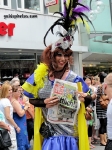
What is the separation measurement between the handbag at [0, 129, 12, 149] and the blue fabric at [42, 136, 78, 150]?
5.46 feet

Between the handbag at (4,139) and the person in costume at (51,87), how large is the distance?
1581mm

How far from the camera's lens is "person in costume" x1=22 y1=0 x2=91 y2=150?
118 inches

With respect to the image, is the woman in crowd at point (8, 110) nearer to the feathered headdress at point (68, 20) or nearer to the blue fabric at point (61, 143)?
the blue fabric at point (61, 143)

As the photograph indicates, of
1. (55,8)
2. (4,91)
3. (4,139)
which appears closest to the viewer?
(4,139)

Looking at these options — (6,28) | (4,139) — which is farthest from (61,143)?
(6,28)

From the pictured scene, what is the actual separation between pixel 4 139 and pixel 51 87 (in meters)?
1.85

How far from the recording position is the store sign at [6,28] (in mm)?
11961

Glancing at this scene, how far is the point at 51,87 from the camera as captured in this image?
10.0ft

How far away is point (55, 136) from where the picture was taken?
3.04 m

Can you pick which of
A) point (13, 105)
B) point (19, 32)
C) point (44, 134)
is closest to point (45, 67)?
point (44, 134)

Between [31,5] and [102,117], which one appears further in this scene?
[31,5]

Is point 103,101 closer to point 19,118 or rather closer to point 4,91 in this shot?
point 19,118

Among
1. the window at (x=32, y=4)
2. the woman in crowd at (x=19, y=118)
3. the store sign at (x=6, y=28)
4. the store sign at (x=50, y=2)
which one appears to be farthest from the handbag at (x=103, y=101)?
the window at (x=32, y=4)

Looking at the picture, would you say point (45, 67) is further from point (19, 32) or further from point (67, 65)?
point (19, 32)
